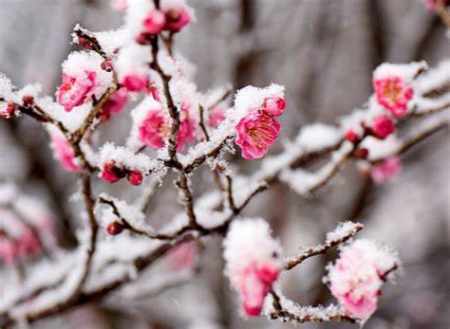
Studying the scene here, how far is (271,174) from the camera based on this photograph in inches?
100

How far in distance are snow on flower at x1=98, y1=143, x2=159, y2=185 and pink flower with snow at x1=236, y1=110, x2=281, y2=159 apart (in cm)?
26

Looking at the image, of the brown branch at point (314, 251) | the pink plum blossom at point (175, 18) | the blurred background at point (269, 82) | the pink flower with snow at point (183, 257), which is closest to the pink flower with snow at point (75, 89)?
the pink plum blossom at point (175, 18)

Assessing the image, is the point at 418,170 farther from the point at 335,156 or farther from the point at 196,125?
the point at 196,125

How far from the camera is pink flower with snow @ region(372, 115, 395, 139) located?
2.08 meters

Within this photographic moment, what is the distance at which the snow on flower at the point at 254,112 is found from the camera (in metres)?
1.39

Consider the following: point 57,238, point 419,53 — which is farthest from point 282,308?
point 57,238

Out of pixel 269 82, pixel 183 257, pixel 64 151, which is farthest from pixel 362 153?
pixel 269 82

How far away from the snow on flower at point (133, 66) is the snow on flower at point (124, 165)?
0.26 meters

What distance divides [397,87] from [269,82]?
2.96m

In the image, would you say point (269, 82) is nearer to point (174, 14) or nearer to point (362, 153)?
point (362, 153)

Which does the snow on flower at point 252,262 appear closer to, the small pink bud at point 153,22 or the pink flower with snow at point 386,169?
the small pink bud at point 153,22

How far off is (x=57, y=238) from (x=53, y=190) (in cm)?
43

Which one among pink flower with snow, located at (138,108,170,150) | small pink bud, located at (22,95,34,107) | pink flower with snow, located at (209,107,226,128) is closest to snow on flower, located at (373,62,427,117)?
pink flower with snow, located at (209,107,226,128)

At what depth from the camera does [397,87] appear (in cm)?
197
